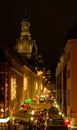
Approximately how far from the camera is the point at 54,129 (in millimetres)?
33281

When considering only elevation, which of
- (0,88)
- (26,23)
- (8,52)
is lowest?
(0,88)

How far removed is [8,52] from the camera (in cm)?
4600

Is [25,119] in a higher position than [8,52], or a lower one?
lower

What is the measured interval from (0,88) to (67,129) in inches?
476

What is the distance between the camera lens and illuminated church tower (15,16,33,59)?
4817 inches

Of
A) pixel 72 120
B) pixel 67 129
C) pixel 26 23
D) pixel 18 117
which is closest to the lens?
pixel 67 129

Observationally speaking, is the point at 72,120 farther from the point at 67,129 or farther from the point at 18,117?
the point at 18,117

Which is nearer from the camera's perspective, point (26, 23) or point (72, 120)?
point (72, 120)

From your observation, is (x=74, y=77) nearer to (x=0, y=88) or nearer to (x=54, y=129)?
(x=54, y=129)

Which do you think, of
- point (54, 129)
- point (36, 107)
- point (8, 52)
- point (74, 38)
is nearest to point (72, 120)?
point (54, 129)

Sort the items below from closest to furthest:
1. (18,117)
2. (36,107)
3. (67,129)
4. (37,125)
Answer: (67,129), (37,125), (18,117), (36,107)

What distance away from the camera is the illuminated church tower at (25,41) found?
122363 mm

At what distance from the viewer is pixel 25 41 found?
415 ft

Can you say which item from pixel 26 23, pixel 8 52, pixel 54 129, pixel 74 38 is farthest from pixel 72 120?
pixel 26 23
